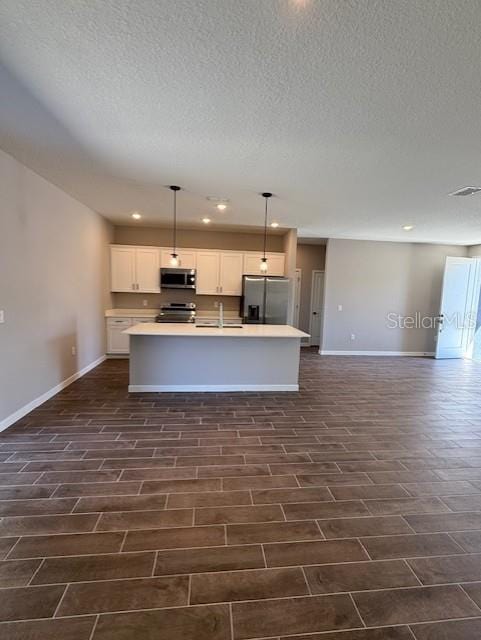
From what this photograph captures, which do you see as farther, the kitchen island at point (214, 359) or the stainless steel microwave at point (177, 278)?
the stainless steel microwave at point (177, 278)

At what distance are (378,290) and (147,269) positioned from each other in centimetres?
527

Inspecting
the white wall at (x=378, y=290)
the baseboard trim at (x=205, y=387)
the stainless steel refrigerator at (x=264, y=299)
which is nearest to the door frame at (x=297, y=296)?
the white wall at (x=378, y=290)

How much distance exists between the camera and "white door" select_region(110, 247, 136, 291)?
20.3ft

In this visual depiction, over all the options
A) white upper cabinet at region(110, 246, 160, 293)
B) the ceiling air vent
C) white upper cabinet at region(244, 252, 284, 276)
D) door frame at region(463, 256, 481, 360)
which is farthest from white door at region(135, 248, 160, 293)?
door frame at region(463, 256, 481, 360)

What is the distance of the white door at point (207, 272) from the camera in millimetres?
6395

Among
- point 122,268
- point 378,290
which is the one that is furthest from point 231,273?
point 378,290

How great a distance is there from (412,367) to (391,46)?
19.6 feet

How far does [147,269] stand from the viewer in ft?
20.6

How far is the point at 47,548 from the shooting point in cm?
170

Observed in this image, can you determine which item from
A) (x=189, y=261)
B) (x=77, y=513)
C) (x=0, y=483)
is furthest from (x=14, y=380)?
(x=189, y=261)

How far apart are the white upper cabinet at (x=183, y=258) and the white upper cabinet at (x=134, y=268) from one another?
0.40 feet

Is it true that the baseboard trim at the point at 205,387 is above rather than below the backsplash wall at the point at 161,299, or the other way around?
below

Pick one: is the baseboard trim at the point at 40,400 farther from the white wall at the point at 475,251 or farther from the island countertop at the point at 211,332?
the white wall at the point at 475,251

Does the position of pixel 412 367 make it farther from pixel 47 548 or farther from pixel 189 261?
pixel 47 548
